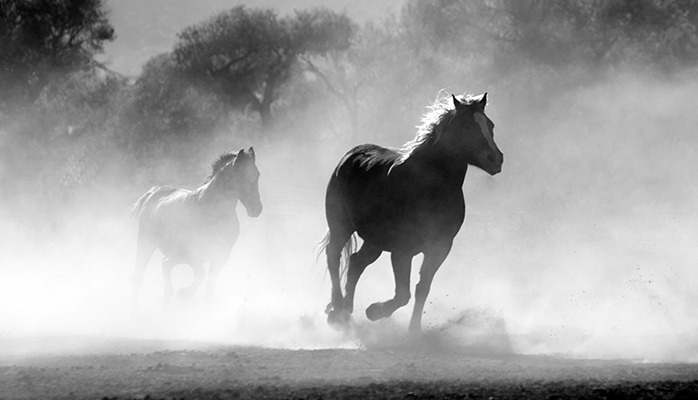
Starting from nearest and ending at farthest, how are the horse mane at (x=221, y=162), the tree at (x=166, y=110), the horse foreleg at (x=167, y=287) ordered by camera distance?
the horse foreleg at (x=167, y=287)
the horse mane at (x=221, y=162)
the tree at (x=166, y=110)

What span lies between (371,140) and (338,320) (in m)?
45.8

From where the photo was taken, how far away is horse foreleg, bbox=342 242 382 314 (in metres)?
11.8

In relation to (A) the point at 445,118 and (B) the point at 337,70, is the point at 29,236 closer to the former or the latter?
(A) the point at 445,118

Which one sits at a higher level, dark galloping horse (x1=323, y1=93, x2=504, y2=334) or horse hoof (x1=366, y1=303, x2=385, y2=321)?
dark galloping horse (x1=323, y1=93, x2=504, y2=334)

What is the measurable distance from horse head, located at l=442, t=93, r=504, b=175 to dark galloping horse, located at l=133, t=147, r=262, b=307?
357 centimetres

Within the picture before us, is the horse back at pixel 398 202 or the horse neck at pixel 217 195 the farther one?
the horse neck at pixel 217 195

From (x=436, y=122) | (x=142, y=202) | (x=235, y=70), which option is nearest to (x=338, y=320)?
(x=436, y=122)

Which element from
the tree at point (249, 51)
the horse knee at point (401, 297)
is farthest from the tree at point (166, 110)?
the horse knee at point (401, 297)

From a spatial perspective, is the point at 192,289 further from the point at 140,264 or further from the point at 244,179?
A: the point at 140,264

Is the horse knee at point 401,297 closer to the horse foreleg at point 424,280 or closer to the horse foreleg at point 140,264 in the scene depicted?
the horse foreleg at point 424,280

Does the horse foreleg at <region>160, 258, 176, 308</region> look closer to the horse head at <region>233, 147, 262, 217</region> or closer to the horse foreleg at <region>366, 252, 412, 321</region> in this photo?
the horse head at <region>233, 147, 262, 217</region>

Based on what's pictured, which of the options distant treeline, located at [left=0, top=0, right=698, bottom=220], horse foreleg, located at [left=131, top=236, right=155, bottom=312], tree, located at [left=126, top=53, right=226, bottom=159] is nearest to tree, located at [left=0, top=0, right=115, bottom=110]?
distant treeline, located at [left=0, top=0, right=698, bottom=220]

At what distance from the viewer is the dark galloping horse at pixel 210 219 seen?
44.9ft

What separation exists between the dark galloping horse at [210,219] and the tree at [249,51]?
3714 centimetres
